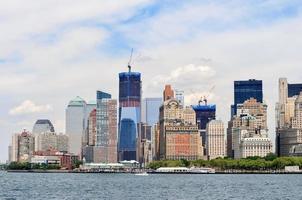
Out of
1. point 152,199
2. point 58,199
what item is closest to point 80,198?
point 58,199

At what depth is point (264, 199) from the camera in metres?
96.2

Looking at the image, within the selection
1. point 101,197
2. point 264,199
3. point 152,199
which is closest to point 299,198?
point 264,199

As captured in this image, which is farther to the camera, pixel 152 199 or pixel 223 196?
pixel 223 196

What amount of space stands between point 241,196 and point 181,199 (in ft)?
34.4

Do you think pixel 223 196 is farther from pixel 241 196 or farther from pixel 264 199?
pixel 264 199

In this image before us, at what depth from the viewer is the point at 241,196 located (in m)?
103

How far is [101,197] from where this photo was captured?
101m

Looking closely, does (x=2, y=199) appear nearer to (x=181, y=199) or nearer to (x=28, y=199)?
(x=28, y=199)

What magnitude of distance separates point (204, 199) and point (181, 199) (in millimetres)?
3184

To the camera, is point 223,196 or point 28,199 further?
point 223,196

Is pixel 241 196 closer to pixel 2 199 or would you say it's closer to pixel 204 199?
pixel 204 199

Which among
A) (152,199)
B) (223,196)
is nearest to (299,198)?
(223,196)

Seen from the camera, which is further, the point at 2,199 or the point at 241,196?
the point at 241,196

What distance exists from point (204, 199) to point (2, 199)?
2608 centimetres
